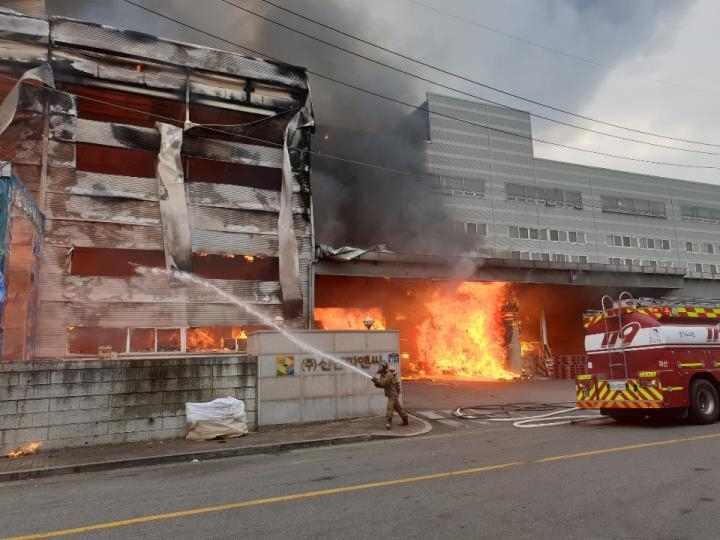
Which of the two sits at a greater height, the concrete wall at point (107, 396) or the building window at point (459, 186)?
the building window at point (459, 186)

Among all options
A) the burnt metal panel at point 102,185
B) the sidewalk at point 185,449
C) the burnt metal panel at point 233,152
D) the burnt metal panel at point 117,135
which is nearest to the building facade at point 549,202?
the burnt metal panel at point 233,152

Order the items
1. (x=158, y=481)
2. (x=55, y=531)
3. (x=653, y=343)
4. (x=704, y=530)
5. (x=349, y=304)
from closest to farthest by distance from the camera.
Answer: (x=704, y=530) → (x=55, y=531) → (x=158, y=481) → (x=653, y=343) → (x=349, y=304)

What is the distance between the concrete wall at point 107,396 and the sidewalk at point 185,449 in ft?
0.79

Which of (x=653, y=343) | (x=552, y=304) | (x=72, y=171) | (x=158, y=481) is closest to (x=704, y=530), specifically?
(x=158, y=481)

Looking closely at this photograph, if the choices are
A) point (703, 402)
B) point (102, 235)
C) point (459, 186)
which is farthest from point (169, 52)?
point (459, 186)

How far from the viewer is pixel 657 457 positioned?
6.71 meters

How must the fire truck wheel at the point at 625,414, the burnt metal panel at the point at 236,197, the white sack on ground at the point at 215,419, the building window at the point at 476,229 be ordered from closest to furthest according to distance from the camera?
the white sack on ground at the point at 215,419 < the fire truck wheel at the point at 625,414 < the burnt metal panel at the point at 236,197 < the building window at the point at 476,229

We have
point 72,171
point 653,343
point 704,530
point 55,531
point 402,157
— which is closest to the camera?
point 704,530

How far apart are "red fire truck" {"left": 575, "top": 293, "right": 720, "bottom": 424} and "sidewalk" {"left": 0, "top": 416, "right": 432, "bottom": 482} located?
3755mm

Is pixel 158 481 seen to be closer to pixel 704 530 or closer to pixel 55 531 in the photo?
pixel 55 531

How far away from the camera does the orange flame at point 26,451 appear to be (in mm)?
8227

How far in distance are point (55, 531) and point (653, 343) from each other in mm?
9901

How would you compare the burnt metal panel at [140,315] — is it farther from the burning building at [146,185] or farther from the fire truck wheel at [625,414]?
the fire truck wheel at [625,414]

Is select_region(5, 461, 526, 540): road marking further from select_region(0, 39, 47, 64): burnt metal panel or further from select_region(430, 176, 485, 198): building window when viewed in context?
select_region(430, 176, 485, 198): building window
